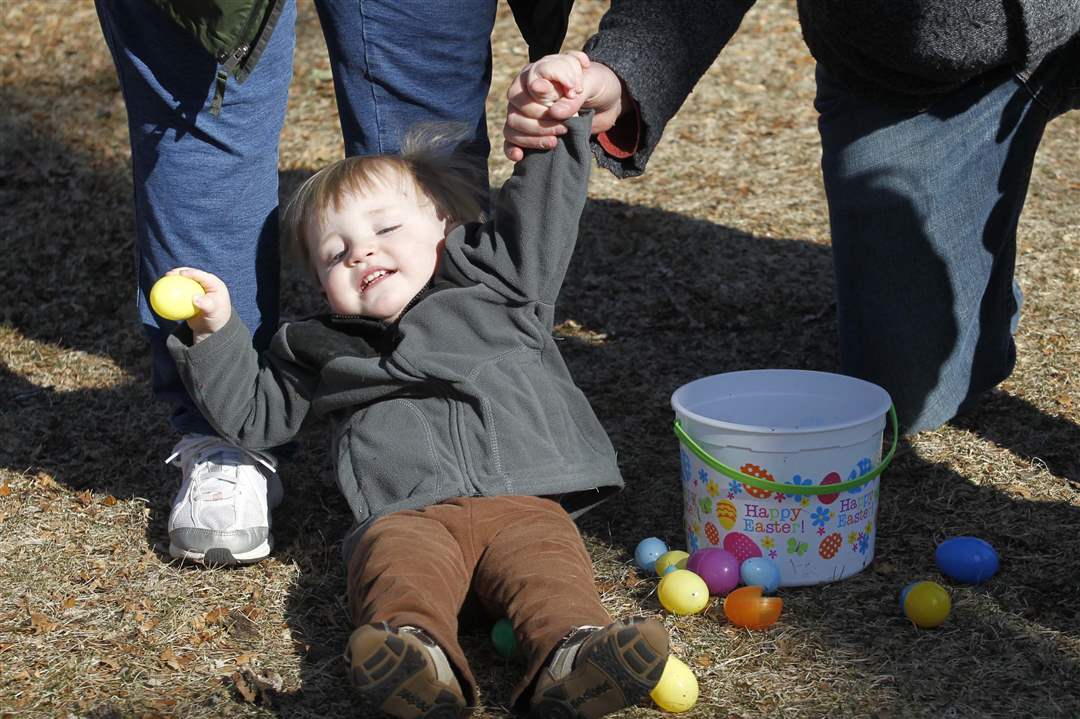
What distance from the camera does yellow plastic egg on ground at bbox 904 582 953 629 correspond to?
Answer: 2.22 m

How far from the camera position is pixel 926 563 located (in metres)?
2.48

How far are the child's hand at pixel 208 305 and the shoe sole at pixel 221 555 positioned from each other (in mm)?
457

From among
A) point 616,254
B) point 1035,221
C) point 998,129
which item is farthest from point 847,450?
point 1035,221

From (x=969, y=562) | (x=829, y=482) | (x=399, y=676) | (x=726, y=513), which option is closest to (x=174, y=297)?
(x=399, y=676)

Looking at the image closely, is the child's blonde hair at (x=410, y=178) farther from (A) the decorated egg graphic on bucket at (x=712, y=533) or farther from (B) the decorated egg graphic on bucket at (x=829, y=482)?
(B) the decorated egg graphic on bucket at (x=829, y=482)

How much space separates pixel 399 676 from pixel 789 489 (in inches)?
34.0

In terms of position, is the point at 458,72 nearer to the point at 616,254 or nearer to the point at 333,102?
the point at 616,254

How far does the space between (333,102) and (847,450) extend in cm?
410

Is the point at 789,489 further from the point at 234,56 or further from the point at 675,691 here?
the point at 234,56

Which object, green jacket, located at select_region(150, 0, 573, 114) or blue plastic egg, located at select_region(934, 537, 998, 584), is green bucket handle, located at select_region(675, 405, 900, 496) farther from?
green jacket, located at select_region(150, 0, 573, 114)

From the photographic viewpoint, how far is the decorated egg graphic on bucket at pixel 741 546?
2391 millimetres

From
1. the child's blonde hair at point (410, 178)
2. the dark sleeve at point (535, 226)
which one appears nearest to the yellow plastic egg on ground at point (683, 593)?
the dark sleeve at point (535, 226)

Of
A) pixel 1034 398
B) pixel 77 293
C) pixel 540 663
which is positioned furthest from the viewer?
pixel 77 293

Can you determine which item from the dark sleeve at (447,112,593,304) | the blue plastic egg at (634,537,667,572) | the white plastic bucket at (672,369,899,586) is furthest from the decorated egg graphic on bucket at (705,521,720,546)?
the dark sleeve at (447,112,593,304)
